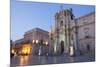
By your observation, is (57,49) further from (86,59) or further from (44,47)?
(86,59)

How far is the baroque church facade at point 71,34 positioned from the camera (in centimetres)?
276

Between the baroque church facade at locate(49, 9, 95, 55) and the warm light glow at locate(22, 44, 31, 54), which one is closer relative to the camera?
the warm light glow at locate(22, 44, 31, 54)

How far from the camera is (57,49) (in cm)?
275

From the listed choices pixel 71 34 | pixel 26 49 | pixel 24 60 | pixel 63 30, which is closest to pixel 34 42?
pixel 26 49

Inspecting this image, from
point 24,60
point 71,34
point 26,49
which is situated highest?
point 71,34

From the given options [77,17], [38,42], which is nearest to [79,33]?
[77,17]

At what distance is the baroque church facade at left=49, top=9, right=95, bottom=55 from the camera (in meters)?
2.76

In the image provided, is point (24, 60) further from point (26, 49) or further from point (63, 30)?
point (63, 30)

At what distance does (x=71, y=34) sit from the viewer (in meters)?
2.83

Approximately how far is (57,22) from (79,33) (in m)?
0.37

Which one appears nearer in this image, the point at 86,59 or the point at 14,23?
the point at 14,23

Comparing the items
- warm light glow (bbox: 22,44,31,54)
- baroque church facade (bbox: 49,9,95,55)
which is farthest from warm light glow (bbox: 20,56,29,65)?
baroque church facade (bbox: 49,9,95,55)

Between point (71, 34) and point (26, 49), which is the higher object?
point (71, 34)

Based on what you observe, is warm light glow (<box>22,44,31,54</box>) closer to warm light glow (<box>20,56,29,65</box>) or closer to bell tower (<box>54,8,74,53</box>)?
warm light glow (<box>20,56,29,65</box>)
